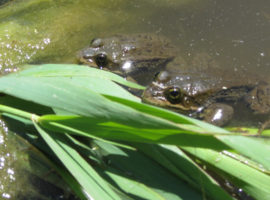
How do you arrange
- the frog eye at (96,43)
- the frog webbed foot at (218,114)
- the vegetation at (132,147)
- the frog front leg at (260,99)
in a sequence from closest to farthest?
the vegetation at (132,147) < the frog webbed foot at (218,114) < the frog front leg at (260,99) < the frog eye at (96,43)

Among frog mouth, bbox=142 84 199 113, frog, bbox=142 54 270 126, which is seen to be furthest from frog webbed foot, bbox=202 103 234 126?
frog mouth, bbox=142 84 199 113

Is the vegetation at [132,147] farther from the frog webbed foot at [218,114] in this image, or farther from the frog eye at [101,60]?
the frog eye at [101,60]

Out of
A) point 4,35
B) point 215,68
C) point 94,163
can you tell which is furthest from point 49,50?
point 94,163

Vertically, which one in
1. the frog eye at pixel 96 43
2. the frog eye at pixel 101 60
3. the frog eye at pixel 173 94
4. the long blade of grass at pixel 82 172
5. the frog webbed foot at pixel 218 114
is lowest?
the long blade of grass at pixel 82 172

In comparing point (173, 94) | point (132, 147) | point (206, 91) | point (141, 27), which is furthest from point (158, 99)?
point (132, 147)

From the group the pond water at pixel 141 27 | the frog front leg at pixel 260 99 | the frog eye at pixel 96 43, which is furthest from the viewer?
the frog eye at pixel 96 43

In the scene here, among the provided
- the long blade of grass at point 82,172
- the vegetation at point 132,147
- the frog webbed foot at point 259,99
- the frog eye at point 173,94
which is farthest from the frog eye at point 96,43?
the long blade of grass at point 82,172

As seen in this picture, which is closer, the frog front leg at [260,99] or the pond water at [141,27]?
the frog front leg at [260,99]
